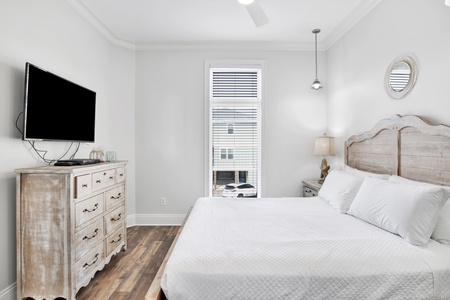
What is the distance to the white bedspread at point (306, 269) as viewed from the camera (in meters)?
1.26

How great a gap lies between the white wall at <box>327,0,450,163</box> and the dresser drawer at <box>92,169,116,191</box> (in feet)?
9.33

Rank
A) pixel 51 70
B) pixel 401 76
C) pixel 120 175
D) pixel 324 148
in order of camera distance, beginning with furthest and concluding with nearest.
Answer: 1. pixel 324 148
2. pixel 120 175
3. pixel 51 70
4. pixel 401 76

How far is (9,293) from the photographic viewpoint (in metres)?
1.92

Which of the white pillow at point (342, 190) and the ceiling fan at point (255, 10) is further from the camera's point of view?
the white pillow at point (342, 190)

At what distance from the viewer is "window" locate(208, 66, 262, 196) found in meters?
3.88

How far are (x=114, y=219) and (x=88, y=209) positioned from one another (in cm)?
55

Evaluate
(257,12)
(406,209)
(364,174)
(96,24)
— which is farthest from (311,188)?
(96,24)

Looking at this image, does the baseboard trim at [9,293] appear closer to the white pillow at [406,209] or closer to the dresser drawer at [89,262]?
the dresser drawer at [89,262]

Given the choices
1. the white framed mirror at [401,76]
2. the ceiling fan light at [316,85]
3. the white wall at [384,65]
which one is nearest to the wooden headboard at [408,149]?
the white wall at [384,65]

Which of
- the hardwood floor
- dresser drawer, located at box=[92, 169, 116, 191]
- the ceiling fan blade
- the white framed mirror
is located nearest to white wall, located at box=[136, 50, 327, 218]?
the hardwood floor

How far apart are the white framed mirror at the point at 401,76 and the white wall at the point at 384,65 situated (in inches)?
1.8

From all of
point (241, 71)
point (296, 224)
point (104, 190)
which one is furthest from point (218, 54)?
point (296, 224)

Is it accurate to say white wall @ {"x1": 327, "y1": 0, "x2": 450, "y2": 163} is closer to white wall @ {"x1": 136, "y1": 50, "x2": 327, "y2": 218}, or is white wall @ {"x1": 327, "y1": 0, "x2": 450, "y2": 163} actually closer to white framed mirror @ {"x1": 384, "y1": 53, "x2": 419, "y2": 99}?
white framed mirror @ {"x1": 384, "y1": 53, "x2": 419, "y2": 99}

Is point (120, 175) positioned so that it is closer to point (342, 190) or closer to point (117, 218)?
point (117, 218)
